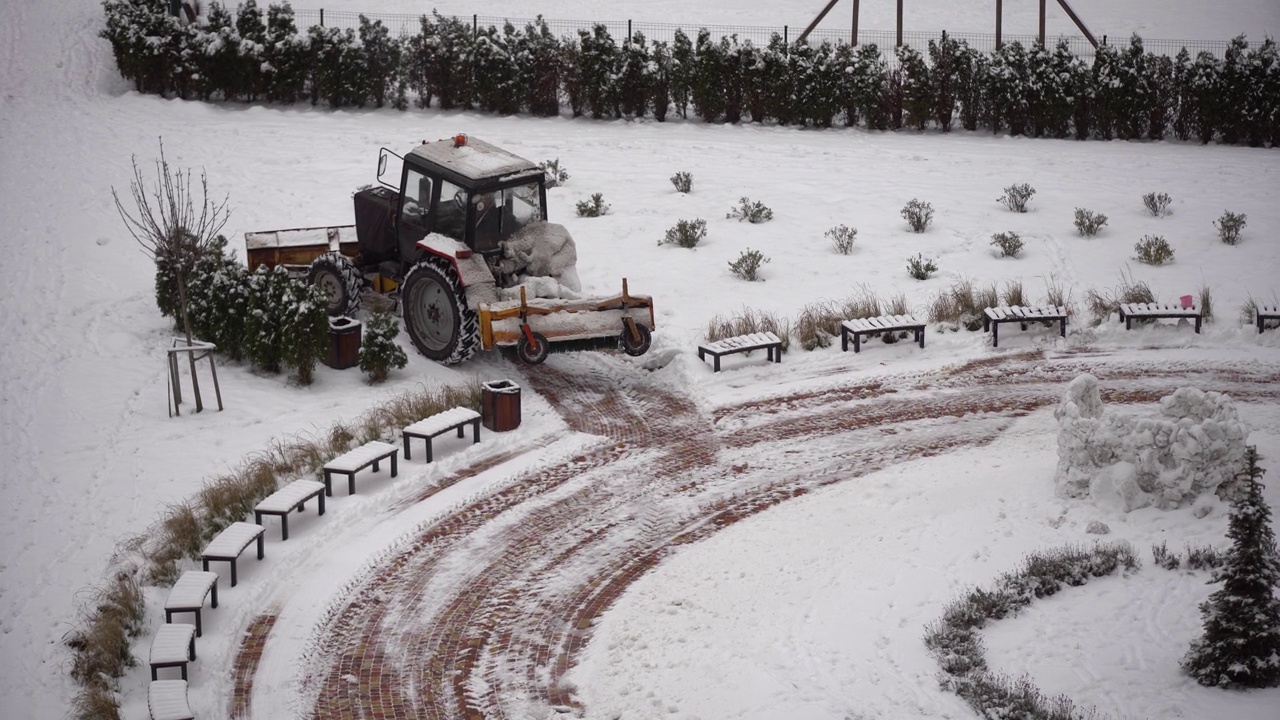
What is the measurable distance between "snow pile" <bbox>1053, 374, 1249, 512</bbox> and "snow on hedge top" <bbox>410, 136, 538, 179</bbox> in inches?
253

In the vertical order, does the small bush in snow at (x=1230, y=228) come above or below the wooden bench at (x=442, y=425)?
above

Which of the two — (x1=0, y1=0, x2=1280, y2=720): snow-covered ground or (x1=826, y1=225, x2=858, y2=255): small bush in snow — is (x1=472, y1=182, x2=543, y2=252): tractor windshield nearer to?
(x1=0, y1=0, x2=1280, y2=720): snow-covered ground

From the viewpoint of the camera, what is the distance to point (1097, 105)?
23.7 m

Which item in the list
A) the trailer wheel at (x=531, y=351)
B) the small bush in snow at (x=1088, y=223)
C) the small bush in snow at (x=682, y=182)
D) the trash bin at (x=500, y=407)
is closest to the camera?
the trash bin at (x=500, y=407)

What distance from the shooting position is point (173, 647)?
26.4 feet

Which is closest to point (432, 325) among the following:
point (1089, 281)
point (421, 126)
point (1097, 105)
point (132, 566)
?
point (132, 566)

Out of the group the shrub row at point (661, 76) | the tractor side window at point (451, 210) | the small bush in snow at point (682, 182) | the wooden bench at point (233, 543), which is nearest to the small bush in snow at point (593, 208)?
the small bush in snow at point (682, 182)

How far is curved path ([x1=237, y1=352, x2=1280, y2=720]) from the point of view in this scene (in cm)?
832

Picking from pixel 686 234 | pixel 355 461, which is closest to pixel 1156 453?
pixel 355 461

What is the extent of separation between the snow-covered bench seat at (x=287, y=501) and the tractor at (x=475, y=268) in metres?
2.66

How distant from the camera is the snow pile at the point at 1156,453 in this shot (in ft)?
33.3

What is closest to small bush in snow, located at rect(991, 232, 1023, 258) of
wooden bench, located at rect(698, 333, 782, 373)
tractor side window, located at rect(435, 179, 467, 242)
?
wooden bench, located at rect(698, 333, 782, 373)

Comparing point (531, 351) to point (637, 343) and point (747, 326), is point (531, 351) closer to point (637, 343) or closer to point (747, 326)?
point (637, 343)

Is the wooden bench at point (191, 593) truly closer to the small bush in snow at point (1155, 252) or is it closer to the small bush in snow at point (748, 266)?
the small bush in snow at point (748, 266)
